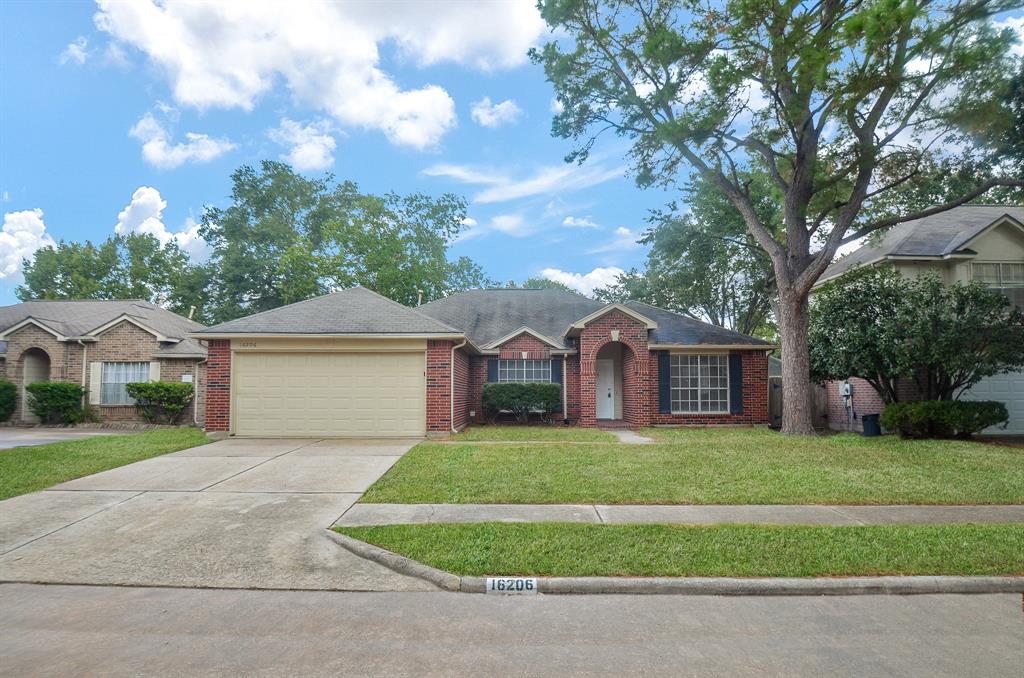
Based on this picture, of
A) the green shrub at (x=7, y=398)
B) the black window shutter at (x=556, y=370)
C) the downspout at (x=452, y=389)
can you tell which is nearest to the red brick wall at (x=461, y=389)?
the downspout at (x=452, y=389)

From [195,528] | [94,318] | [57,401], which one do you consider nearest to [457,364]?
[195,528]

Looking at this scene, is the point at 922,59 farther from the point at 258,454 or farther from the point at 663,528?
the point at 258,454

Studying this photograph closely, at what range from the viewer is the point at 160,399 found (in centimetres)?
1797

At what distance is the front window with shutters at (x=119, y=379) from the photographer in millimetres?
18688

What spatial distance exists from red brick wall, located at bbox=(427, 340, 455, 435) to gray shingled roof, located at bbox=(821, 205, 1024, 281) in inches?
475

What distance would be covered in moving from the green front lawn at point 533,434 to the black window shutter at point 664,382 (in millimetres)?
2675

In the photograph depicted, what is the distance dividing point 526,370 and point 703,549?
12840mm

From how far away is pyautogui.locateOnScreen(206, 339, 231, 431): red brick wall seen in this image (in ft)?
44.9

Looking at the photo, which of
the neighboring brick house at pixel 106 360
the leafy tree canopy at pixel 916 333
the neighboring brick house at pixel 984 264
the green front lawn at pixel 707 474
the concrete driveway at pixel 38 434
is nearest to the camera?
the green front lawn at pixel 707 474

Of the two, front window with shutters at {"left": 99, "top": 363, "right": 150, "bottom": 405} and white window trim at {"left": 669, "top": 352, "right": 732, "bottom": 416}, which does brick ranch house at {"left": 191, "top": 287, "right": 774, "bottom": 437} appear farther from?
front window with shutters at {"left": 99, "top": 363, "right": 150, "bottom": 405}

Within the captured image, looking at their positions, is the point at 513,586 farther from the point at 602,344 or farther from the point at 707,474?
the point at 602,344

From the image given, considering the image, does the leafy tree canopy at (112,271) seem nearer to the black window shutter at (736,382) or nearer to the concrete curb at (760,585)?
the black window shutter at (736,382)

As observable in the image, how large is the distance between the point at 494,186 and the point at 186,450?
1786cm

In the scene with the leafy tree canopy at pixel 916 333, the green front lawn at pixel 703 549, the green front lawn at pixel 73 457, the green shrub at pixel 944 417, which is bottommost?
the green front lawn at pixel 703 549
